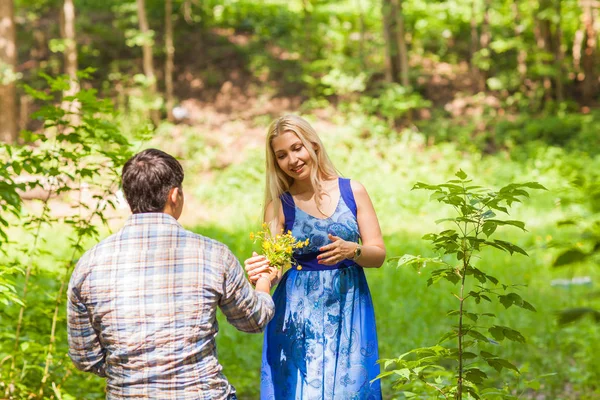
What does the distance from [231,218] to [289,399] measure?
8938 millimetres

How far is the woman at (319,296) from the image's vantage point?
3148 millimetres

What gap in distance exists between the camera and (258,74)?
19469 millimetres

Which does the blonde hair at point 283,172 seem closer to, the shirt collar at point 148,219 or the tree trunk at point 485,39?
the shirt collar at point 148,219

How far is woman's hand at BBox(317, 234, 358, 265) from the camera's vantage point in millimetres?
2941

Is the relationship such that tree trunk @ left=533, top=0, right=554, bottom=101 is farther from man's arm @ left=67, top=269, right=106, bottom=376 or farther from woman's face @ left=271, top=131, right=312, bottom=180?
man's arm @ left=67, top=269, right=106, bottom=376

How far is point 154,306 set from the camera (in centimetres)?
213

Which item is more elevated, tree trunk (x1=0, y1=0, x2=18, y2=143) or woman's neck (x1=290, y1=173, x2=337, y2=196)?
tree trunk (x1=0, y1=0, x2=18, y2=143)

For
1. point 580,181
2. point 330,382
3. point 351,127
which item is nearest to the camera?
point 580,181

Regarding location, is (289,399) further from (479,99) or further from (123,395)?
(479,99)

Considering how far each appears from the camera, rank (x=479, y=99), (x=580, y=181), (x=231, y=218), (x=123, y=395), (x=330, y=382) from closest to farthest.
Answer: (x=580, y=181) < (x=123, y=395) < (x=330, y=382) < (x=231, y=218) < (x=479, y=99)

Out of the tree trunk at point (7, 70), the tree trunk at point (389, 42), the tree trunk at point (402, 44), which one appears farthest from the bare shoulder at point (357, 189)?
the tree trunk at point (389, 42)

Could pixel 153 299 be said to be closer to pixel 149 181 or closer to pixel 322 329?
pixel 149 181

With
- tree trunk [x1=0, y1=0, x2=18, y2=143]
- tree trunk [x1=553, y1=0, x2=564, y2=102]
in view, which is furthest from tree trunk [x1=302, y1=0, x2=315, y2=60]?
tree trunk [x1=0, y1=0, x2=18, y2=143]

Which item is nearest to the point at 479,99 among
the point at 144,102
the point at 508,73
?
the point at 508,73
